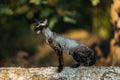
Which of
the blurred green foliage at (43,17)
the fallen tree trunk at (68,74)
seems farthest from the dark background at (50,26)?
the fallen tree trunk at (68,74)

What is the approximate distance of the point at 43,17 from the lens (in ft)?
27.8

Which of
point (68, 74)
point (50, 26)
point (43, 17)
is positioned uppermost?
point (68, 74)

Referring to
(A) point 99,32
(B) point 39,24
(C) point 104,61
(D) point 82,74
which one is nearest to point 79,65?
(D) point 82,74

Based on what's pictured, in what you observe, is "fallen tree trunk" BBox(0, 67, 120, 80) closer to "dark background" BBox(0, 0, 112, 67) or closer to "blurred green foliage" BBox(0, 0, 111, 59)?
"blurred green foliage" BBox(0, 0, 111, 59)

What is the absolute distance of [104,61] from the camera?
341 inches

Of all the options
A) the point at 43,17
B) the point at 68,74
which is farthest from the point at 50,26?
the point at 68,74

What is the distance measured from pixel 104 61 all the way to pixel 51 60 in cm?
115

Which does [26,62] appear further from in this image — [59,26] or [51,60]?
[59,26]

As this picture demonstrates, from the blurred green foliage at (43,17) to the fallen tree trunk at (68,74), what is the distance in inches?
98.9

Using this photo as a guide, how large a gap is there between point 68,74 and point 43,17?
131 inches

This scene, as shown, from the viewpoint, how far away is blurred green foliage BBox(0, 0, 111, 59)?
8.58 metres

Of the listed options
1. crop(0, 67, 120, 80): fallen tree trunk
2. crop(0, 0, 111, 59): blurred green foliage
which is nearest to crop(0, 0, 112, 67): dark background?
crop(0, 0, 111, 59): blurred green foliage

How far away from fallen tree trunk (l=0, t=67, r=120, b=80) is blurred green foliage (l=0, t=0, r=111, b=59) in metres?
2.51

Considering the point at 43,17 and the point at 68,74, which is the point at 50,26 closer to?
the point at 43,17
